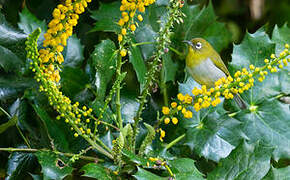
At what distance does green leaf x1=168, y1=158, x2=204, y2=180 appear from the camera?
72 centimetres

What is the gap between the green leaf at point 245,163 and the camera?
77 cm

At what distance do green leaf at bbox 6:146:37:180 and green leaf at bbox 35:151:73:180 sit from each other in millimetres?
70

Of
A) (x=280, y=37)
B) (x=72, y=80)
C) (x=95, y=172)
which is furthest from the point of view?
(x=280, y=37)

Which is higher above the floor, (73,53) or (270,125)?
(73,53)

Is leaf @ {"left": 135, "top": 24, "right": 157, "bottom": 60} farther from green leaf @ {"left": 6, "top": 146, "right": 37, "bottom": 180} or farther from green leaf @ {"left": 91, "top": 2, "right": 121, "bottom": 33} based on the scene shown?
green leaf @ {"left": 6, "top": 146, "right": 37, "bottom": 180}

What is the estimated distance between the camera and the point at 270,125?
93cm

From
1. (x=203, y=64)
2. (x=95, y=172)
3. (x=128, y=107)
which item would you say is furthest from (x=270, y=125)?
(x=95, y=172)

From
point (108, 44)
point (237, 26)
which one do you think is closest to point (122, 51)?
point (108, 44)

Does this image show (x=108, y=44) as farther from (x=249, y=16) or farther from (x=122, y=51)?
(x=249, y=16)

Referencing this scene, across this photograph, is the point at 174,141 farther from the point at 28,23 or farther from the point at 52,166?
the point at 28,23

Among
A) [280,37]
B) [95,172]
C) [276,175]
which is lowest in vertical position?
[276,175]

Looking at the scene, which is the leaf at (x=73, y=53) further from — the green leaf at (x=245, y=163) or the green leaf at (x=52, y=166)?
the green leaf at (x=245, y=163)

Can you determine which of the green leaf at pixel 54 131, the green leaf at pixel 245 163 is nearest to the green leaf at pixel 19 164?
the green leaf at pixel 54 131

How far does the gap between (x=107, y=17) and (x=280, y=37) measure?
0.47 m
